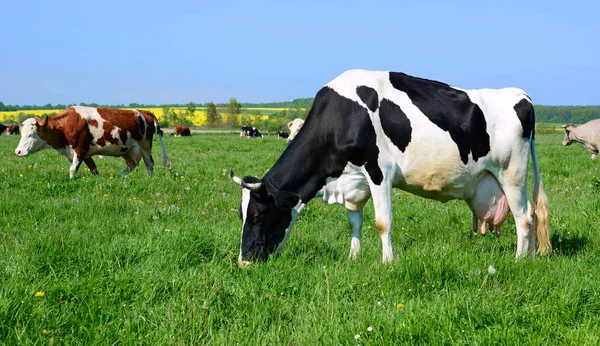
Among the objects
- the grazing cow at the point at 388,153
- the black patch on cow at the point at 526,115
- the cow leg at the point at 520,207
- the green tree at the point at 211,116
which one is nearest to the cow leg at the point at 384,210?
the grazing cow at the point at 388,153

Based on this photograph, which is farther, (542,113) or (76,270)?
(542,113)

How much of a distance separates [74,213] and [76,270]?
303 centimetres

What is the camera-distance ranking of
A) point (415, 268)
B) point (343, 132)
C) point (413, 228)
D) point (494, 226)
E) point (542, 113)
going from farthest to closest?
point (542, 113) → point (413, 228) → point (494, 226) → point (343, 132) → point (415, 268)

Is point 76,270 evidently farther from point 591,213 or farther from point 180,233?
point 591,213

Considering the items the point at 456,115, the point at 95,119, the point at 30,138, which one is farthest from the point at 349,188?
the point at 30,138

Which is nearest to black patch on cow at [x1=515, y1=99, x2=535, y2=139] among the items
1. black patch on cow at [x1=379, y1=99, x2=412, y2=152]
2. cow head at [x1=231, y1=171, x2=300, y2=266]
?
black patch on cow at [x1=379, y1=99, x2=412, y2=152]

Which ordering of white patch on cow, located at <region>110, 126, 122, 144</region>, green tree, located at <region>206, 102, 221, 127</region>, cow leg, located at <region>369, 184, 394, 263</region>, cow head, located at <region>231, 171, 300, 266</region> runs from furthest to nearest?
1. green tree, located at <region>206, 102, 221, 127</region>
2. white patch on cow, located at <region>110, 126, 122, 144</region>
3. cow leg, located at <region>369, 184, 394, 263</region>
4. cow head, located at <region>231, 171, 300, 266</region>

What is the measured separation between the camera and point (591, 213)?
23.6 ft

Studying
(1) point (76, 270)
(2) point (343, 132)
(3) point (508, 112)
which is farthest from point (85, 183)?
A: (3) point (508, 112)

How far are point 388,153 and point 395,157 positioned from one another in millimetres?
102

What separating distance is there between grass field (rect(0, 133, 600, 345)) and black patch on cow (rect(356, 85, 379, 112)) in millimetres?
1563

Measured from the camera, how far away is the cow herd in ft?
17.9

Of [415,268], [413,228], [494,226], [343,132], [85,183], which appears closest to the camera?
[415,268]

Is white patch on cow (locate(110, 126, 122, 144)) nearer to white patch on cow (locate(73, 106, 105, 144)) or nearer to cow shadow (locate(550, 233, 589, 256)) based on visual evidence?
white patch on cow (locate(73, 106, 105, 144))
